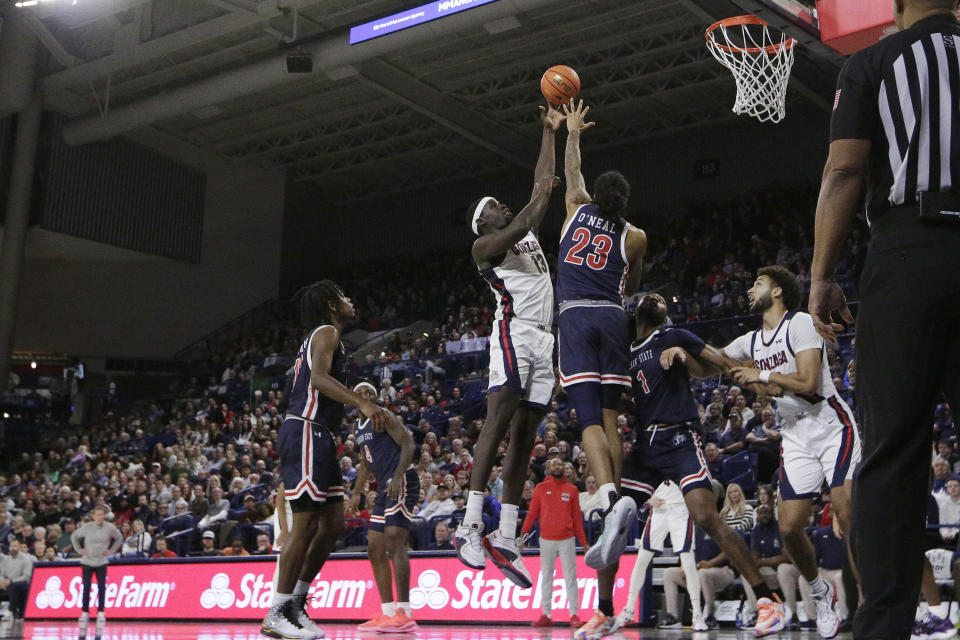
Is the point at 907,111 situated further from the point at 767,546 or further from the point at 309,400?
the point at 767,546

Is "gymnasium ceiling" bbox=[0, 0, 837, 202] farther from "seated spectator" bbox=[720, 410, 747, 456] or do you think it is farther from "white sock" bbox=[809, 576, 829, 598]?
"white sock" bbox=[809, 576, 829, 598]

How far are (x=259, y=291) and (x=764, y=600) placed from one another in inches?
1070

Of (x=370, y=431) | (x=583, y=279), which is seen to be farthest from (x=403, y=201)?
(x=583, y=279)

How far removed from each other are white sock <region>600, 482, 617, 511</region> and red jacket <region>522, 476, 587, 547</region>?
3917mm

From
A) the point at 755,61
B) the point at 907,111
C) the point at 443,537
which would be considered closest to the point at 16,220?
the point at 443,537

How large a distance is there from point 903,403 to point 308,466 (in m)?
4.59

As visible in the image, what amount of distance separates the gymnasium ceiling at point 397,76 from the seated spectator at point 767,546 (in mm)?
11769

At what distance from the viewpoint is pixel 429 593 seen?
459 inches

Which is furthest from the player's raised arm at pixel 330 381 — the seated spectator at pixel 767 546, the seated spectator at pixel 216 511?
the seated spectator at pixel 216 511

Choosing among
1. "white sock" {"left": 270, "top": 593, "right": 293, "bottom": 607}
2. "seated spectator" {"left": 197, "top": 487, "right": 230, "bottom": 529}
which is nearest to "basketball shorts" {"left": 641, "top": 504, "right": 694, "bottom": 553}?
"white sock" {"left": 270, "top": 593, "right": 293, "bottom": 607}

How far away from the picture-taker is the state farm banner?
430 inches

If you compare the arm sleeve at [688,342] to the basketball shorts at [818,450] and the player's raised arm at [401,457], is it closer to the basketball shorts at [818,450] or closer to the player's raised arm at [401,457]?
the basketball shorts at [818,450]

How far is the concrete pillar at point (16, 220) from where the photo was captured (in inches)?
985

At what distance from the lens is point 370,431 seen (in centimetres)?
934
